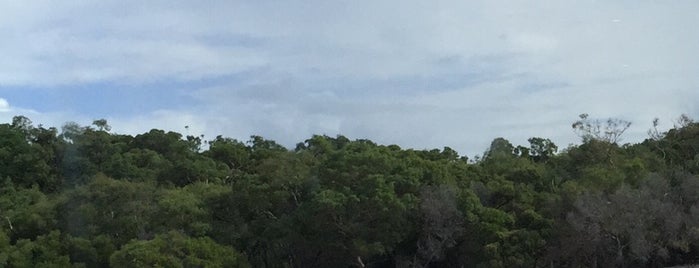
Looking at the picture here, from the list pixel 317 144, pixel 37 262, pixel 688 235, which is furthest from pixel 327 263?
pixel 688 235

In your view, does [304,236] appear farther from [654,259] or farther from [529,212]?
[654,259]

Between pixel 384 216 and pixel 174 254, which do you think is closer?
pixel 174 254

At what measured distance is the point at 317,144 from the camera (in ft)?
151

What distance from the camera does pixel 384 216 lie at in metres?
35.8

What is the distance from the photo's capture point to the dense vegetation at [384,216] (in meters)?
34.8

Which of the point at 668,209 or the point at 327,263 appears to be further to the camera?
the point at 327,263

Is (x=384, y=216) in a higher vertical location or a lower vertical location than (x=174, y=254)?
higher

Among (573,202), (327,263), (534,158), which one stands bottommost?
(327,263)

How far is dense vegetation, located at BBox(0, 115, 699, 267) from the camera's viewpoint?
34781 millimetres

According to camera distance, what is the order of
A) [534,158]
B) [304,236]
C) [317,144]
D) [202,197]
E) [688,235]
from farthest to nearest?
[534,158] → [317,144] → [202,197] → [304,236] → [688,235]

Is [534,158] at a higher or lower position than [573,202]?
higher

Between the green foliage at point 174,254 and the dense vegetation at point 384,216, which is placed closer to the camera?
the green foliage at point 174,254

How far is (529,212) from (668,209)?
5.49 metres

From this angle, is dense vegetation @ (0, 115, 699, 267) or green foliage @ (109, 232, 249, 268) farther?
dense vegetation @ (0, 115, 699, 267)
